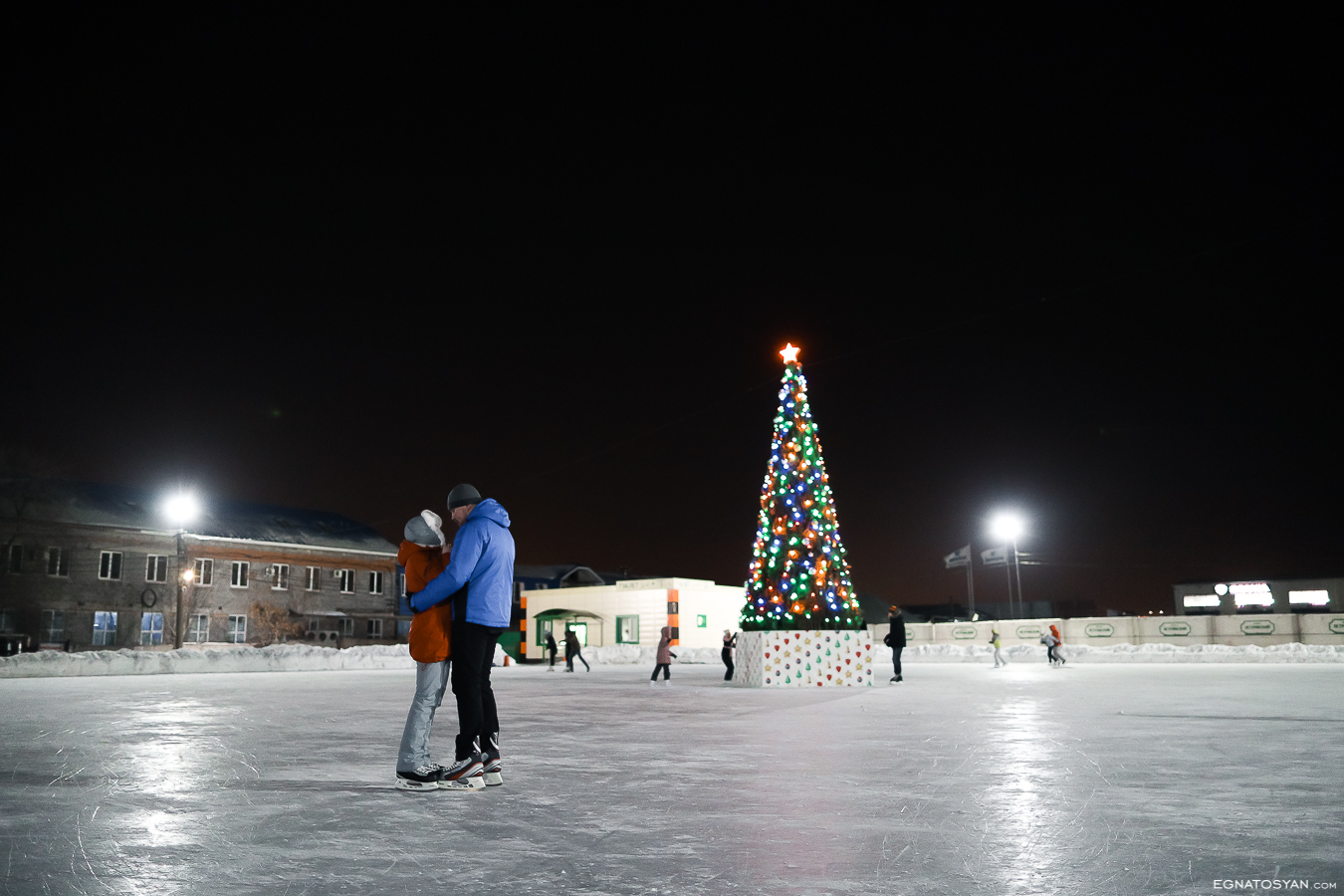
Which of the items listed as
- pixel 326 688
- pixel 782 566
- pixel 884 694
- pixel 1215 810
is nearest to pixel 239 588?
pixel 326 688

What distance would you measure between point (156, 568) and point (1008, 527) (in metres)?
41.0

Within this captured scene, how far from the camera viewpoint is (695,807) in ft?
15.5

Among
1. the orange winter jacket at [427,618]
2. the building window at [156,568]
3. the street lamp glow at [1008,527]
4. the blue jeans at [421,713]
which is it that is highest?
the street lamp glow at [1008,527]

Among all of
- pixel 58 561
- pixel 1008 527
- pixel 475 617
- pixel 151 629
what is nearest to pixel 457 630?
pixel 475 617

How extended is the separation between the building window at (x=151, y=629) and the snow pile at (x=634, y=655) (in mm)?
19232

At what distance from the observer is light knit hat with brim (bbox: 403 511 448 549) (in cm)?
531

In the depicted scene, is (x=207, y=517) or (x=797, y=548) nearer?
(x=797, y=548)

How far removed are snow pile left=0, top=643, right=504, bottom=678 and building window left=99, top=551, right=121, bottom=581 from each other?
1532cm

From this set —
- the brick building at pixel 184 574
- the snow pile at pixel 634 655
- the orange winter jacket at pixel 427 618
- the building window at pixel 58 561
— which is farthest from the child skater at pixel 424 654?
the building window at pixel 58 561

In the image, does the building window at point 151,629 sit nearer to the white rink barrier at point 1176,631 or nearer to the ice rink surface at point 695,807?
the white rink barrier at point 1176,631

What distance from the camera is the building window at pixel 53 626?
37094 mm

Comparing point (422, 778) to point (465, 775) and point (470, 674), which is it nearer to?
point (465, 775)

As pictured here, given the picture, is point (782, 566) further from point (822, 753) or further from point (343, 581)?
point (343, 581)

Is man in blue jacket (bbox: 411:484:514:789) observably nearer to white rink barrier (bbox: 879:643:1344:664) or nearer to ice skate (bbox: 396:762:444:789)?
ice skate (bbox: 396:762:444:789)
